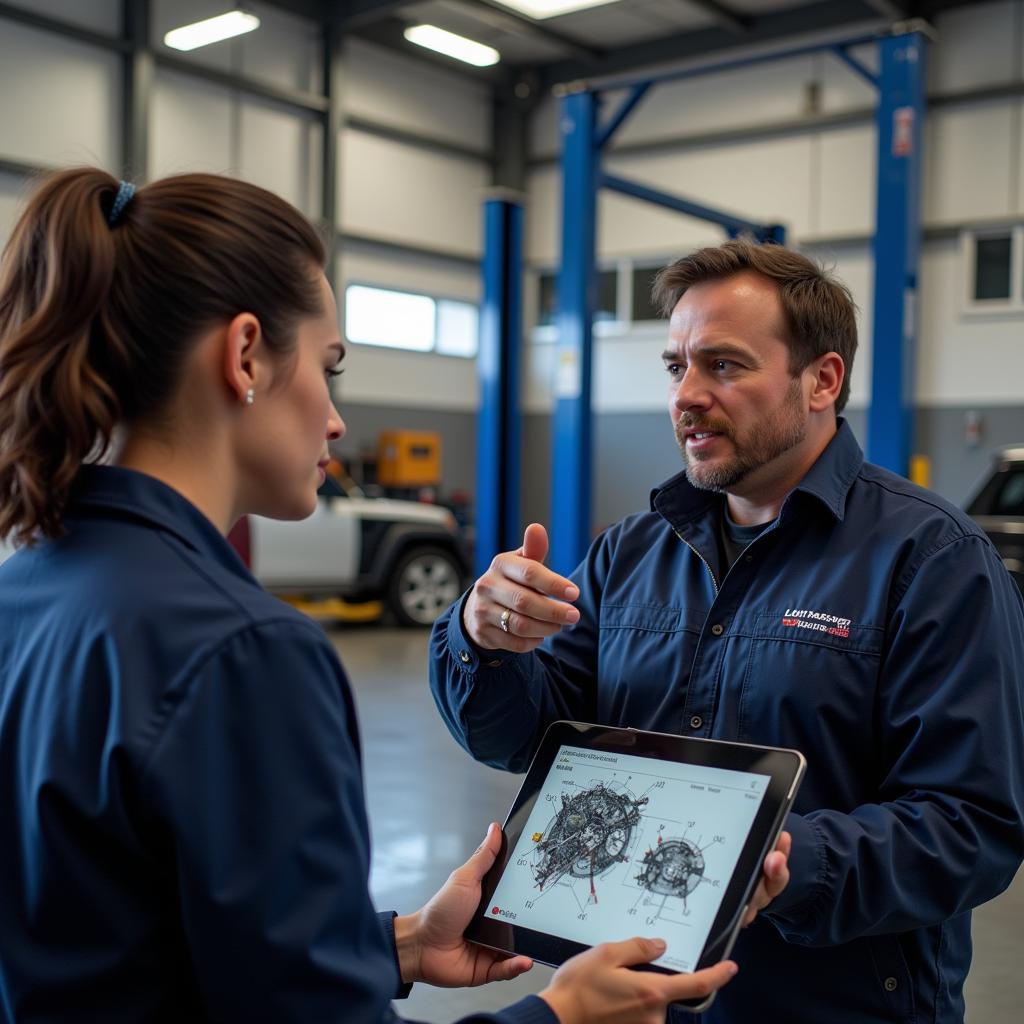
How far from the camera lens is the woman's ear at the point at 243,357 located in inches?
40.8

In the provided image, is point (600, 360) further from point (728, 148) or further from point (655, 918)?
point (655, 918)

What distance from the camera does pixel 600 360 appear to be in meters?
13.0

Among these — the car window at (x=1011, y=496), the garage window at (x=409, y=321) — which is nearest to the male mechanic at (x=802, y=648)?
the car window at (x=1011, y=496)

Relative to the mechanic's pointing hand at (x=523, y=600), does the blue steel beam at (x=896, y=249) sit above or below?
above

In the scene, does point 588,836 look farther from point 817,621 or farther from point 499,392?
point 499,392

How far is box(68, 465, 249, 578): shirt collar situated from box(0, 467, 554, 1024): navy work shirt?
4 centimetres

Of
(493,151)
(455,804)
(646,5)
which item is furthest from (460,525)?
(455,804)

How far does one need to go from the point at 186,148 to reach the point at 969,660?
10395 mm

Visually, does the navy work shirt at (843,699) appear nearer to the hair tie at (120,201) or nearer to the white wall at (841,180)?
the hair tie at (120,201)

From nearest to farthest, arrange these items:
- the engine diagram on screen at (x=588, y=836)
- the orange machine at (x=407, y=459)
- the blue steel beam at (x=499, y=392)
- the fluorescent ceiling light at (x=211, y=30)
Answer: the engine diagram on screen at (x=588, y=836), the blue steel beam at (x=499, y=392), the fluorescent ceiling light at (x=211, y=30), the orange machine at (x=407, y=459)

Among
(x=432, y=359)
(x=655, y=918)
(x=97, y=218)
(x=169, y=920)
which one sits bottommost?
(x=655, y=918)

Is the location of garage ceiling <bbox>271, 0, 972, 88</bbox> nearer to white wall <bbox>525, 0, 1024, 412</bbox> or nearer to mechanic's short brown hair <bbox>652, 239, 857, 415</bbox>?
white wall <bbox>525, 0, 1024, 412</bbox>

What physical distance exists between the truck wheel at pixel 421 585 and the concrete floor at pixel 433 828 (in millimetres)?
1827

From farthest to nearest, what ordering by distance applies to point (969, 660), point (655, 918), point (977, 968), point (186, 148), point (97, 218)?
1. point (186, 148)
2. point (977, 968)
3. point (969, 660)
4. point (655, 918)
5. point (97, 218)
